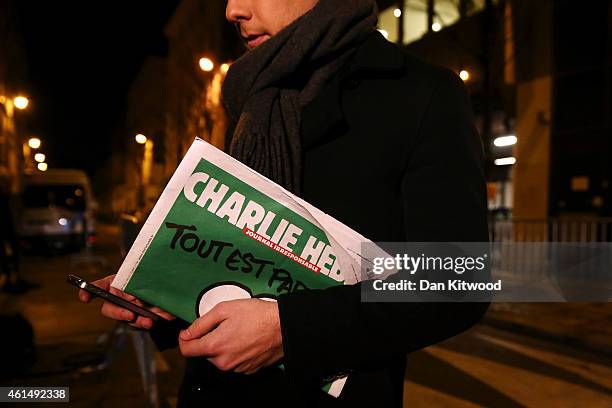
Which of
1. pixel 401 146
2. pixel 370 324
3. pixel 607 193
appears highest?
pixel 607 193

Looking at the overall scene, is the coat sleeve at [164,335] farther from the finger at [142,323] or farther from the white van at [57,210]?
the white van at [57,210]

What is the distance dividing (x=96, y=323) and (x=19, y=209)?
10470 mm

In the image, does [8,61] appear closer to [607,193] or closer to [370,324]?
[607,193]

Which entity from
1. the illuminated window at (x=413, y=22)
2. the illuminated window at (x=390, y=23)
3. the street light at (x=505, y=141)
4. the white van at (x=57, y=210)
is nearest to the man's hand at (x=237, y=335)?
the street light at (x=505, y=141)

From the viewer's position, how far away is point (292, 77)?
1182 mm

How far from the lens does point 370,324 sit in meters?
0.91

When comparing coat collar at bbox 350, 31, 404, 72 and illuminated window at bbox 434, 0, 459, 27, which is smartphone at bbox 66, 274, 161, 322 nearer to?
coat collar at bbox 350, 31, 404, 72

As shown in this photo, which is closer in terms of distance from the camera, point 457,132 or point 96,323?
point 457,132

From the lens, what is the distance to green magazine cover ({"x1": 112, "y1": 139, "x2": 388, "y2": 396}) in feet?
3.07

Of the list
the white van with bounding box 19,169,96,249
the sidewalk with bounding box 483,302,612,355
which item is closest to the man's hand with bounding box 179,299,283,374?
the sidewalk with bounding box 483,302,612,355

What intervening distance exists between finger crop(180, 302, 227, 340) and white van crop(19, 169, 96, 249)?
15272 millimetres

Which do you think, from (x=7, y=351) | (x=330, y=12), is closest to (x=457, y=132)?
(x=330, y=12)

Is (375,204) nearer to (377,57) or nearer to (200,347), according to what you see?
(377,57)

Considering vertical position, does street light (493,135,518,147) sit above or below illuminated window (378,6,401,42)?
below
